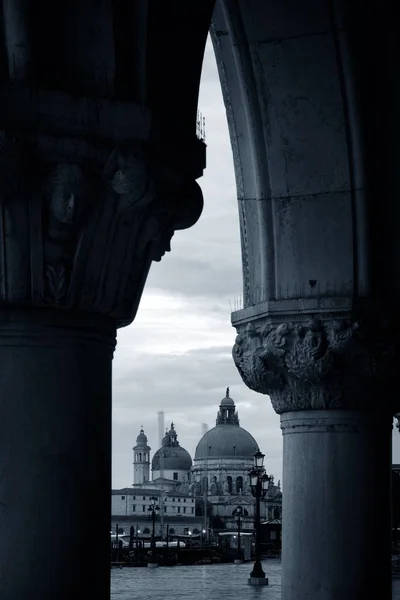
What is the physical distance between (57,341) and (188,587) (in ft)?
122

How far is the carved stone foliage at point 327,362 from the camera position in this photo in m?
9.68

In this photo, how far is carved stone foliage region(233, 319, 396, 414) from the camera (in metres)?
9.68

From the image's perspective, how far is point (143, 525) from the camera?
17862 cm

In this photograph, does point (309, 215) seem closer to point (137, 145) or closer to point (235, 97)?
point (235, 97)

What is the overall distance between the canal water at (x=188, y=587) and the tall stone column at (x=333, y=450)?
957 inches

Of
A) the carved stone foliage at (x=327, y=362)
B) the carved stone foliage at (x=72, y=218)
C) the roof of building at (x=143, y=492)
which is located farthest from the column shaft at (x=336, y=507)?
the roof of building at (x=143, y=492)

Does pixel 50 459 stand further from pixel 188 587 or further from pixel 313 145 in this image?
pixel 188 587

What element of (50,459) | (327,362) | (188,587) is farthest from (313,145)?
(188,587)

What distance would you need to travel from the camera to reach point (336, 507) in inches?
380

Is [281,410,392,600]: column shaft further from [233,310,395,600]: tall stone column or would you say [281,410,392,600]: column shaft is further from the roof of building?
the roof of building

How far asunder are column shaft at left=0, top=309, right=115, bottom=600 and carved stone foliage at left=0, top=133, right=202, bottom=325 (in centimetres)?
12

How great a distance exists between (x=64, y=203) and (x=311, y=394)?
162 inches

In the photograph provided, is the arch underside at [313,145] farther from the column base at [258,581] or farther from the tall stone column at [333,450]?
the column base at [258,581]

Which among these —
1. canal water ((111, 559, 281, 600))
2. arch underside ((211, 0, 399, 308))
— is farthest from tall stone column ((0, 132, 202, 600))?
canal water ((111, 559, 281, 600))
